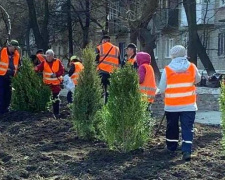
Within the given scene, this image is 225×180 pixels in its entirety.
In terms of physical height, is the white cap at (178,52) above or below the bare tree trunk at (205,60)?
above

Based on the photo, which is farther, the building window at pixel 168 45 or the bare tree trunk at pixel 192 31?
the building window at pixel 168 45

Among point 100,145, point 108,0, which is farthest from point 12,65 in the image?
point 108,0

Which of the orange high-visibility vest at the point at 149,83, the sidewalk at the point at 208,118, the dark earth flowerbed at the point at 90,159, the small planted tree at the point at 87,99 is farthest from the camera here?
the sidewalk at the point at 208,118

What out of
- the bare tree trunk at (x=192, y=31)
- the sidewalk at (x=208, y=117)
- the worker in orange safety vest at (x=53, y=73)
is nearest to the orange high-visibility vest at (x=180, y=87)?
the sidewalk at (x=208, y=117)

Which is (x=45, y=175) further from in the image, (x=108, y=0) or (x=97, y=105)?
(x=108, y=0)

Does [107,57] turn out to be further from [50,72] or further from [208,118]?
[208,118]

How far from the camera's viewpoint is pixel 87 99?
8438 millimetres

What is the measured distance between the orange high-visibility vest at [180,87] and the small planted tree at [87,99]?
5.38 ft

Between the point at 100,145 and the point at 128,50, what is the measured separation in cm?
259

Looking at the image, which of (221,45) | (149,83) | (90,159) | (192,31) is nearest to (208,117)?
(149,83)

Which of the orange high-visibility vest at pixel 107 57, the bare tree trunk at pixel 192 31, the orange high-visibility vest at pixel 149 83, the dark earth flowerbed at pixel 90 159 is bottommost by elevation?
the dark earth flowerbed at pixel 90 159

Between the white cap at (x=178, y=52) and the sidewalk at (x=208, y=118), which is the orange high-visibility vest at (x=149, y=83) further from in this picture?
the sidewalk at (x=208, y=118)

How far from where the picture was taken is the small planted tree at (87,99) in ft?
27.0

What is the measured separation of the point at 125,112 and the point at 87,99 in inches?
63.6
